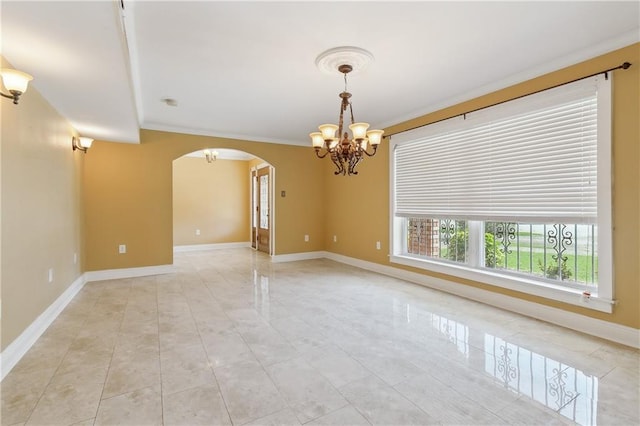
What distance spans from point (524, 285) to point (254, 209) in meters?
6.48

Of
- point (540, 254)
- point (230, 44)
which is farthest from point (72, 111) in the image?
point (540, 254)

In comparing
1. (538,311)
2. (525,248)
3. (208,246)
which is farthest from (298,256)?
(538,311)

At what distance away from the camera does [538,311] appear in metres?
3.15

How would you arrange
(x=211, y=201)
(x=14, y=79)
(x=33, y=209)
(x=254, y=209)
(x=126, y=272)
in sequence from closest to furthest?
(x=14, y=79) < (x=33, y=209) < (x=126, y=272) < (x=211, y=201) < (x=254, y=209)

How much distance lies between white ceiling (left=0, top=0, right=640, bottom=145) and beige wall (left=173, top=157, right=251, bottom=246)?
387cm

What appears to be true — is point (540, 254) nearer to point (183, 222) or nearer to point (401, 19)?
point (401, 19)

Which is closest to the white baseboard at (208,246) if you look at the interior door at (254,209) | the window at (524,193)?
the interior door at (254,209)

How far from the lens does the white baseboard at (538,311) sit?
103 inches

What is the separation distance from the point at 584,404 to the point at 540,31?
2.72 m

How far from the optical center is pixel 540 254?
332 centimetres

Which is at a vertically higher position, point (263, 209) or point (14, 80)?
point (14, 80)

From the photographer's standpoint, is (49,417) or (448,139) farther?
(448,139)

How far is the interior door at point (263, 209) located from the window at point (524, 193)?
3.87m

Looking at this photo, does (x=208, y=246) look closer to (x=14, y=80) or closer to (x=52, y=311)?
(x=52, y=311)
